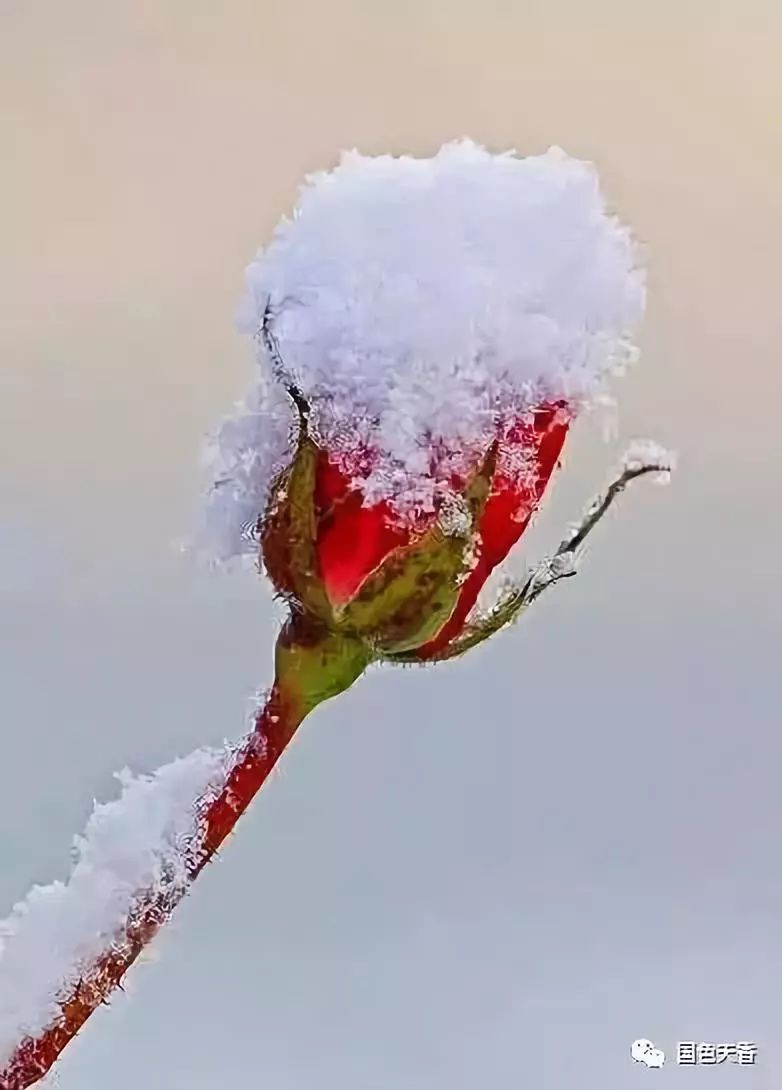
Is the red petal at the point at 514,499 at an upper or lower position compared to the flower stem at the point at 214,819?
upper

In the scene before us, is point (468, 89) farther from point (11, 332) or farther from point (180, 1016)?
point (180, 1016)

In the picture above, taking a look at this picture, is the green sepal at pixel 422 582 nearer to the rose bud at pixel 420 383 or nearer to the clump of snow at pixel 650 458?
the rose bud at pixel 420 383

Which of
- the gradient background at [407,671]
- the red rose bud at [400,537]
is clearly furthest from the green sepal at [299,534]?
the gradient background at [407,671]

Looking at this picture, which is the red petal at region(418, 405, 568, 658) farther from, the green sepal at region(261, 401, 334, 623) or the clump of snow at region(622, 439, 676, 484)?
the clump of snow at region(622, 439, 676, 484)

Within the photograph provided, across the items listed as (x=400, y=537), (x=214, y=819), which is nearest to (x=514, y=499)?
(x=400, y=537)

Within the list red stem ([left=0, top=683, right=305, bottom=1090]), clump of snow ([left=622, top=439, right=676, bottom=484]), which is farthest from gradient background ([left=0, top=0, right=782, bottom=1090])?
red stem ([left=0, top=683, right=305, bottom=1090])
